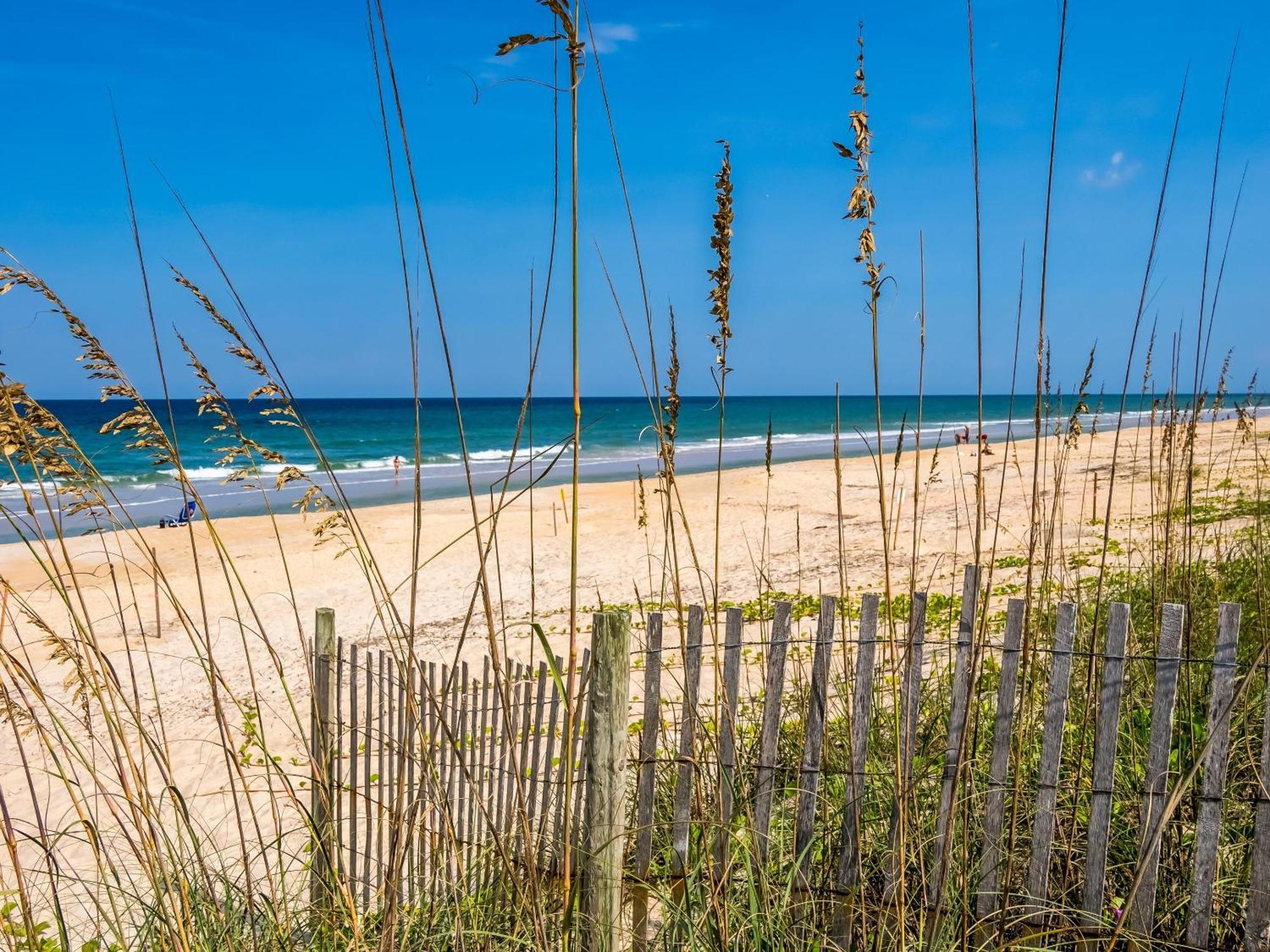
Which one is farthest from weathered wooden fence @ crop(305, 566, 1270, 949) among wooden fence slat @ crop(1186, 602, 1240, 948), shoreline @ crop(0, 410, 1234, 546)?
shoreline @ crop(0, 410, 1234, 546)

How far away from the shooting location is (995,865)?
2.50m

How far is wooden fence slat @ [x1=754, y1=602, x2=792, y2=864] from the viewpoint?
267cm

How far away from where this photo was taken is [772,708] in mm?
2721

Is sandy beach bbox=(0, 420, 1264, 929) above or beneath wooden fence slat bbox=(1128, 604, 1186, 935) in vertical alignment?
beneath

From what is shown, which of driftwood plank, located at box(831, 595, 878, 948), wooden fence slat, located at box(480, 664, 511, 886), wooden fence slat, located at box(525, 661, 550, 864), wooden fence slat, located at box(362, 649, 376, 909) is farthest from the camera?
wooden fence slat, located at box(525, 661, 550, 864)

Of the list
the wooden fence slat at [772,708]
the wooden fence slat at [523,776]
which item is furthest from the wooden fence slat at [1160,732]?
the wooden fence slat at [523,776]

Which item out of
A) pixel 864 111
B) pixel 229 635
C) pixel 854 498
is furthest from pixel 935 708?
pixel 854 498

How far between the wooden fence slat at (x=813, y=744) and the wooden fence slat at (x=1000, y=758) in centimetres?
48

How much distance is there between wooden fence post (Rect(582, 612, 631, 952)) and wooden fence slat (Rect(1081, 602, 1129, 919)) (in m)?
1.36

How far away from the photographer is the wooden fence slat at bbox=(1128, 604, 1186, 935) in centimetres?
234

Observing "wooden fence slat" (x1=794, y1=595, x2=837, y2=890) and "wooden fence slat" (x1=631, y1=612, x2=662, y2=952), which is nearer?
"wooden fence slat" (x1=794, y1=595, x2=837, y2=890)

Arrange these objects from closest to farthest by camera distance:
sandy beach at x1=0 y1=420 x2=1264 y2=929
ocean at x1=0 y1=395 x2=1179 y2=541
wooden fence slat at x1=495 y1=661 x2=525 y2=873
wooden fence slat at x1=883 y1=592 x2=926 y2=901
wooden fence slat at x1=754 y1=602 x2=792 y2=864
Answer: wooden fence slat at x1=495 y1=661 x2=525 y2=873 < wooden fence slat at x1=883 y1=592 x2=926 y2=901 < wooden fence slat at x1=754 y1=602 x2=792 y2=864 < sandy beach at x1=0 y1=420 x2=1264 y2=929 < ocean at x1=0 y1=395 x2=1179 y2=541

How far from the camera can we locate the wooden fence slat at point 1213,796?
232cm

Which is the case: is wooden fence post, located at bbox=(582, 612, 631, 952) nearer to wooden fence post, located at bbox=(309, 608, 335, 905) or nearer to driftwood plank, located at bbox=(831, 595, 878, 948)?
wooden fence post, located at bbox=(309, 608, 335, 905)
